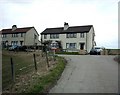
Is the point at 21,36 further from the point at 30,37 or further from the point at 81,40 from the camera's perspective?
the point at 81,40

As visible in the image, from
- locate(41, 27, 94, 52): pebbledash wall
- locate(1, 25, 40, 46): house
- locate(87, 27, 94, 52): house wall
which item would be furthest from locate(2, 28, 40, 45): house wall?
locate(87, 27, 94, 52): house wall

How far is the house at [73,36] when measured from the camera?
6756cm

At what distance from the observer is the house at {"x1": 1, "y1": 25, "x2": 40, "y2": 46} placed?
8000cm

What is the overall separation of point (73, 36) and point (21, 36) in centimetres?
1827

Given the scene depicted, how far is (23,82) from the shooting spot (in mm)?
13688

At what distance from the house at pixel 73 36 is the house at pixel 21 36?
19.4 ft

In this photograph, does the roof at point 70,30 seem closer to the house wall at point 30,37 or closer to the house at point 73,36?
the house at point 73,36

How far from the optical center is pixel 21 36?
264ft

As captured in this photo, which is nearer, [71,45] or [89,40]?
[89,40]

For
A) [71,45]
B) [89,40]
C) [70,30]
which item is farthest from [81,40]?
[70,30]

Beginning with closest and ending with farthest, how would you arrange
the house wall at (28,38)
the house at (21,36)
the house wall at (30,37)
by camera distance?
1. the house wall at (28,38)
2. the house at (21,36)
3. the house wall at (30,37)

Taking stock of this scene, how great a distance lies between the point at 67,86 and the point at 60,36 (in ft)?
196

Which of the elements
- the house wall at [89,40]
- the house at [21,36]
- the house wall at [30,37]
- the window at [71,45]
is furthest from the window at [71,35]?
the house wall at [30,37]

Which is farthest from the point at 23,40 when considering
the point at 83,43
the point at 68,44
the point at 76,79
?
the point at 76,79
